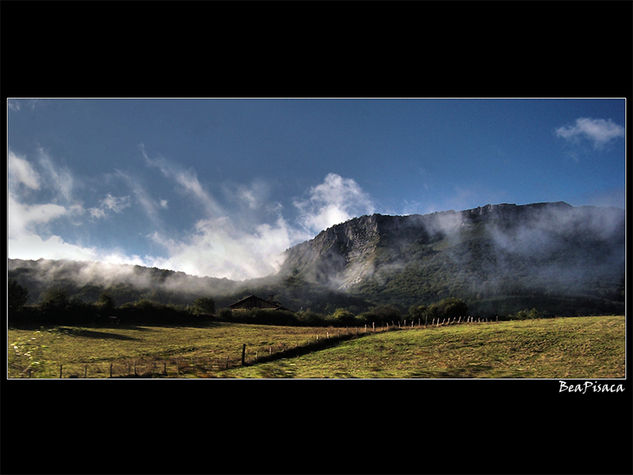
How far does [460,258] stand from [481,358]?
39.5 m

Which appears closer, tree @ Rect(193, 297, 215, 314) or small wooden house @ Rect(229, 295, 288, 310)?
tree @ Rect(193, 297, 215, 314)

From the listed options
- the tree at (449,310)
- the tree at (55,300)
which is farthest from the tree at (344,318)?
the tree at (55,300)

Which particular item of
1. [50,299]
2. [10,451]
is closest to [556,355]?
[10,451]

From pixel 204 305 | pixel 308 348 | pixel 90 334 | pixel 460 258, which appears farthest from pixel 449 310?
pixel 90 334

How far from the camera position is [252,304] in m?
34.9

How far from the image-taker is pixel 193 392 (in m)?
7.02

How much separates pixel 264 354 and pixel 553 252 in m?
51.7

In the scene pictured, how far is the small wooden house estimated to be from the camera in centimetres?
3425

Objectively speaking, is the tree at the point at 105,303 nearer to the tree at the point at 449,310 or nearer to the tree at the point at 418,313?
the tree at the point at 418,313

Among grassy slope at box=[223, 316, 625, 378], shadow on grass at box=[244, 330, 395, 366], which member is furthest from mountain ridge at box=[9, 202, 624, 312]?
grassy slope at box=[223, 316, 625, 378]

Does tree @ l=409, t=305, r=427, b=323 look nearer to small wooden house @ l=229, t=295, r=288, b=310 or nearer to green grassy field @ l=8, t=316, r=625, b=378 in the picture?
green grassy field @ l=8, t=316, r=625, b=378

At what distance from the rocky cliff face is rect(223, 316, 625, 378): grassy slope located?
19.9 meters

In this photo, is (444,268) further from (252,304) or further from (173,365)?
(173,365)

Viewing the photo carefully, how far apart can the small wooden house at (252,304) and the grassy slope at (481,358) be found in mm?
20167
